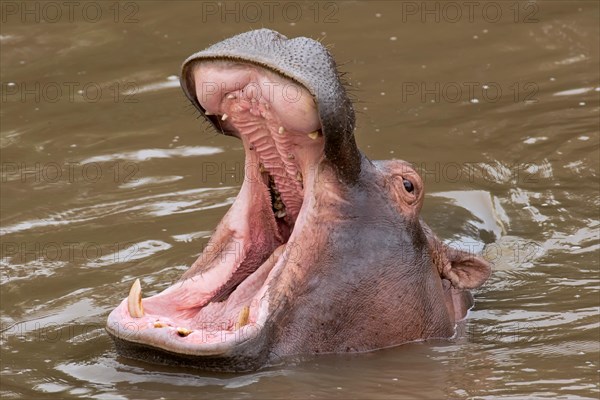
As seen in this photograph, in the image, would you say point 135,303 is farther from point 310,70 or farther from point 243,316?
point 310,70

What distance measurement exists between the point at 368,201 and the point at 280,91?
786mm

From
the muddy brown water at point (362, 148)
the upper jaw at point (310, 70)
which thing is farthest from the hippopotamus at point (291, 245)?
the muddy brown water at point (362, 148)

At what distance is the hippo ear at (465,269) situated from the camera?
7109mm

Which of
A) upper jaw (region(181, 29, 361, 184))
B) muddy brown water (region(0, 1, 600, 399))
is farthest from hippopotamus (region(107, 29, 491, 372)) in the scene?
muddy brown water (region(0, 1, 600, 399))

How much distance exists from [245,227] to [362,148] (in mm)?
3629

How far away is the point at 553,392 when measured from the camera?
5789mm

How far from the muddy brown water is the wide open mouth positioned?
25cm

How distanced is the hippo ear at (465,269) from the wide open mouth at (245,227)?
3.00ft

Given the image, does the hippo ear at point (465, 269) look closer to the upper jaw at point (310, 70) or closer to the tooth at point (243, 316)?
the upper jaw at point (310, 70)

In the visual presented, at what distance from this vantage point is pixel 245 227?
6668mm

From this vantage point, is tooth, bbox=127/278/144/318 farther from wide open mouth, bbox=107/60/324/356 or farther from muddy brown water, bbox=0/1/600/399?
muddy brown water, bbox=0/1/600/399

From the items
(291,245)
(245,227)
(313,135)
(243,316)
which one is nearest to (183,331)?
Result: (243,316)

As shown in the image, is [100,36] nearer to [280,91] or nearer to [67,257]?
[67,257]

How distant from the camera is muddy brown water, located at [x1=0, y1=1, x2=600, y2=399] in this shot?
20.5 ft
